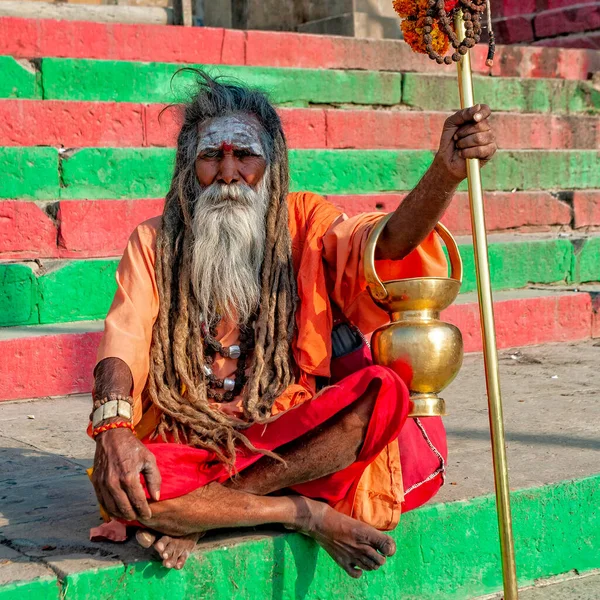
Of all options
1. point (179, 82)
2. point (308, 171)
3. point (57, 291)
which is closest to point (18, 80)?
point (179, 82)

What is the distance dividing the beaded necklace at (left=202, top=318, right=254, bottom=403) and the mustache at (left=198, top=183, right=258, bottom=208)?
1.20ft

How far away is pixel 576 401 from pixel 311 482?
203 cm

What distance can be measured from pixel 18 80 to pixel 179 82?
1113mm

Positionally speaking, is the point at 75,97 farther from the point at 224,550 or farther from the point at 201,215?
the point at 224,550

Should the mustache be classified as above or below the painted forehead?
below

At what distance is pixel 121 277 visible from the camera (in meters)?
3.20

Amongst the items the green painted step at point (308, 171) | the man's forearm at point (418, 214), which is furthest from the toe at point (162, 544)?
the green painted step at point (308, 171)

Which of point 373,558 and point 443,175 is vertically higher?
point 443,175

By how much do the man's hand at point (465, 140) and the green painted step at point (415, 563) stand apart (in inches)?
41.5

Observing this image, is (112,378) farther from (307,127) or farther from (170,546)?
(307,127)

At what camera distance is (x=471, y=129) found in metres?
2.78

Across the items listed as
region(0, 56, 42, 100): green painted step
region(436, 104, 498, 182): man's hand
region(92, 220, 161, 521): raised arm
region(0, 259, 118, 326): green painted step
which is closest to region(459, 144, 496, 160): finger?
region(436, 104, 498, 182): man's hand

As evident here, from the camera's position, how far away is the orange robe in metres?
3.04

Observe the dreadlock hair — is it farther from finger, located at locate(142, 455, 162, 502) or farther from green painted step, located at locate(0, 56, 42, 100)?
green painted step, located at locate(0, 56, 42, 100)
